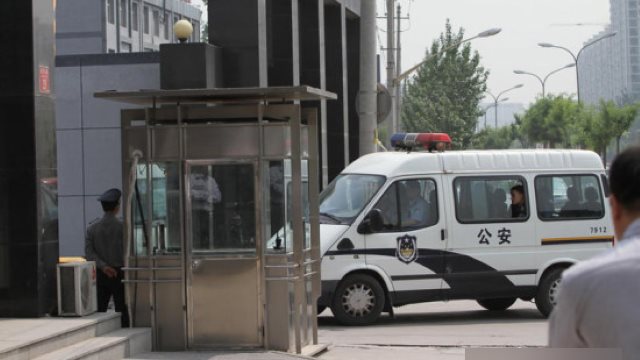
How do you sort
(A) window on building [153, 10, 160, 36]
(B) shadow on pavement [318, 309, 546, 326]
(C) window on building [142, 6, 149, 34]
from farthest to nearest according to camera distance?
1. (A) window on building [153, 10, 160, 36]
2. (C) window on building [142, 6, 149, 34]
3. (B) shadow on pavement [318, 309, 546, 326]

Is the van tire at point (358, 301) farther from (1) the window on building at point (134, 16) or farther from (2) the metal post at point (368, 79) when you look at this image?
(1) the window on building at point (134, 16)

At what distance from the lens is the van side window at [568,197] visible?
15727 mm

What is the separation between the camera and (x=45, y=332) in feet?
32.5

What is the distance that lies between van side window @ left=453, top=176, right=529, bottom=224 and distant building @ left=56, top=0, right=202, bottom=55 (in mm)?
47692

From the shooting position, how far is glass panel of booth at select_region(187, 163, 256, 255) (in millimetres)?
11055

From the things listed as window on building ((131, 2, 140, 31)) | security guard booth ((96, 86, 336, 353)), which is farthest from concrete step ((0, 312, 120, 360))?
window on building ((131, 2, 140, 31))

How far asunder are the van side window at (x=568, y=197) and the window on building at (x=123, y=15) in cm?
6856

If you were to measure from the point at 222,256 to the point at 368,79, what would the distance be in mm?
9699

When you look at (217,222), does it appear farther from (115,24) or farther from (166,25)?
(166,25)

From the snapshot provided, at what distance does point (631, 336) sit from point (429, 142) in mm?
13612

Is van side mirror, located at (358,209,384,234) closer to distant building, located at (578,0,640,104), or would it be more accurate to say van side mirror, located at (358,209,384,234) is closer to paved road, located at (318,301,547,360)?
paved road, located at (318,301,547,360)

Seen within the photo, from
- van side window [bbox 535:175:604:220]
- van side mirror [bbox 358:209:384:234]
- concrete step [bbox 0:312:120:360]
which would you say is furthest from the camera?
van side window [bbox 535:175:604:220]

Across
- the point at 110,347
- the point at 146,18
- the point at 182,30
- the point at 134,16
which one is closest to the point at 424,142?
the point at 182,30

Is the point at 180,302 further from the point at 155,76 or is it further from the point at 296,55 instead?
the point at 296,55
